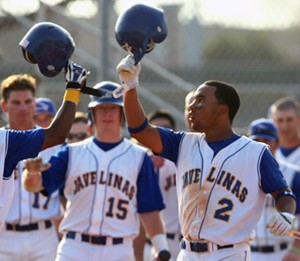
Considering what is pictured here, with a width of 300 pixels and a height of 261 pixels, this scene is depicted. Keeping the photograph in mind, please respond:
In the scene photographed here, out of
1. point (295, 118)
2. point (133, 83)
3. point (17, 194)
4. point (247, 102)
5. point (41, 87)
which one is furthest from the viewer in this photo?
point (247, 102)

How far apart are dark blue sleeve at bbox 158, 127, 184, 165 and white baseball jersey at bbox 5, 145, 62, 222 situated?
2.05 m

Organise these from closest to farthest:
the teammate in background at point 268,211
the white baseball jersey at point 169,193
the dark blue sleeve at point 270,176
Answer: the dark blue sleeve at point 270,176 < the teammate in background at point 268,211 < the white baseball jersey at point 169,193

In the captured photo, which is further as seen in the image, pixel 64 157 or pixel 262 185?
pixel 64 157

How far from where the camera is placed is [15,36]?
43.0 feet

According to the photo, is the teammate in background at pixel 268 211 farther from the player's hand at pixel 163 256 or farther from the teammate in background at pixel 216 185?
the teammate in background at pixel 216 185

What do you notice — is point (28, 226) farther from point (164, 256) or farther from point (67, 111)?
point (67, 111)

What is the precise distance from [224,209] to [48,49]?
1.48m

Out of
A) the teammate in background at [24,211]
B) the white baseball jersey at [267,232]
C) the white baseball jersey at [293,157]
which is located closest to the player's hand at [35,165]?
the teammate in background at [24,211]

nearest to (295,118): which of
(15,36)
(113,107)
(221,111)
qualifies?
(113,107)

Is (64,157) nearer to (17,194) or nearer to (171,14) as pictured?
(17,194)

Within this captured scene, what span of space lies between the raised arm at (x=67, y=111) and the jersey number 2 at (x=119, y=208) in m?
1.56

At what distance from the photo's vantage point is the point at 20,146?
19.1 ft

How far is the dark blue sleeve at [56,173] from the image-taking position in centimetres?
751

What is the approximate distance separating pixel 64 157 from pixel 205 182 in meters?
1.66
